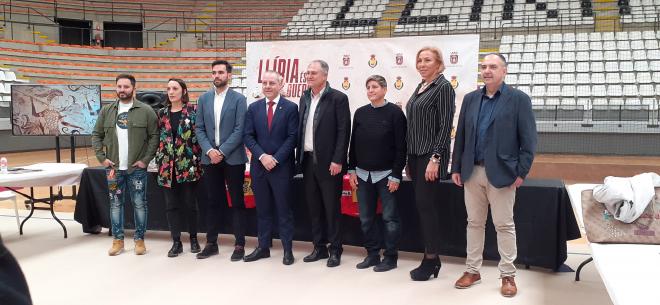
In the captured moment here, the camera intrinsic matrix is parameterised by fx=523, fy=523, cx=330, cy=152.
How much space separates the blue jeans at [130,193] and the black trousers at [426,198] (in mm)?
2006

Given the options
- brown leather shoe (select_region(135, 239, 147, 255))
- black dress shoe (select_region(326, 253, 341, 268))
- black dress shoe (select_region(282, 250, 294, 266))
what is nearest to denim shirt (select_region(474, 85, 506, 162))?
black dress shoe (select_region(326, 253, 341, 268))

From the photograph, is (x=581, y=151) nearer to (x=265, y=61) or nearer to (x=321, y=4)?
(x=265, y=61)

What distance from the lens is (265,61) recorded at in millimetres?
5148

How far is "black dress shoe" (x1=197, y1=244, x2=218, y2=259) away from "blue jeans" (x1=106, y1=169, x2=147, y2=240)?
516mm

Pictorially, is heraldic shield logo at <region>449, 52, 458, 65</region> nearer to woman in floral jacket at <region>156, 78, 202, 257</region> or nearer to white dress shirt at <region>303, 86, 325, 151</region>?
white dress shirt at <region>303, 86, 325, 151</region>

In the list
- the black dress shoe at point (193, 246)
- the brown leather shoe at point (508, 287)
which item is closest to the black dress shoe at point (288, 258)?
the black dress shoe at point (193, 246)

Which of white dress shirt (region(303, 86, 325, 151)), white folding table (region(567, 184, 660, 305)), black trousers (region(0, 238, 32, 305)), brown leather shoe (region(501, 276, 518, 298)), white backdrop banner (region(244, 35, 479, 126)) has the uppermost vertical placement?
white backdrop banner (region(244, 35, 479, 126))

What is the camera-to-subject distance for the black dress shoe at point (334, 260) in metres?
3.63

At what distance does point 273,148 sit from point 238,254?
845 millimetres

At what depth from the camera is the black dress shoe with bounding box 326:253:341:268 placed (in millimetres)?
3627

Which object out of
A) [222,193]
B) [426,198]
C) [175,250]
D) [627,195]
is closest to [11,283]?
[627,195]

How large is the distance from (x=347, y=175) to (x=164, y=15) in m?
16.2

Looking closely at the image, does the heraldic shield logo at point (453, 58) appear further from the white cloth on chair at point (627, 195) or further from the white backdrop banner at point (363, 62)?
the white cloth on chair at point (627, 195)

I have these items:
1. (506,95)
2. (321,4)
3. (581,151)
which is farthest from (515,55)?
(506,95)
